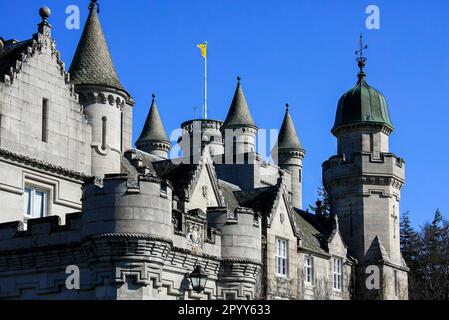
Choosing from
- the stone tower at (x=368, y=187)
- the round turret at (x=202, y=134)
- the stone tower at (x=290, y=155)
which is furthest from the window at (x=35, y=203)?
the stone tower at (x=290, y=155)

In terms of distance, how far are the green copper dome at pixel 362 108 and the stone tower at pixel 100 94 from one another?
23645 millimetres

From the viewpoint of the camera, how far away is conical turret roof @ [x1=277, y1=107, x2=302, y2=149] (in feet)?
268

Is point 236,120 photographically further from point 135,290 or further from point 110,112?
point 135,290

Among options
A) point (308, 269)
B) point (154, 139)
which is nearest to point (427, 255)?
point (154, 139)

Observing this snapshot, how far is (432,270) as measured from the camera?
79.8 m

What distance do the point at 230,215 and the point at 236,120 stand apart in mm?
40797

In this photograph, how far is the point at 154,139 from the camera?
81125 mm

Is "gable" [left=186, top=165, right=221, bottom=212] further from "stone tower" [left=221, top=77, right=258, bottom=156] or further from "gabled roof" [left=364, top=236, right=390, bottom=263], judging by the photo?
"stone tower" [left=221, top=77, right=258, bottom=156]

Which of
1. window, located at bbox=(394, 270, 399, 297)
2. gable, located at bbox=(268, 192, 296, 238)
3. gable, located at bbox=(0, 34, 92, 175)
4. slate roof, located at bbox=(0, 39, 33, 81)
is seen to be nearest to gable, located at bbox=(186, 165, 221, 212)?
gable, located at bbox=(268, 192, 296, 238)

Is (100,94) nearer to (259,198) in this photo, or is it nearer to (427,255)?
(259,198)

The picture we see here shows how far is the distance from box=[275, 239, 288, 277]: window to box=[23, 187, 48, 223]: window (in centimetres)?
1517

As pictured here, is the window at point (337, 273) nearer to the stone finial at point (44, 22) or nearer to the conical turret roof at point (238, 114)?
the conical turret roof at point (238, 114)

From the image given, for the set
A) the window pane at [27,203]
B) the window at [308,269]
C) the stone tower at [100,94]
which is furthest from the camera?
the window at [308,269]

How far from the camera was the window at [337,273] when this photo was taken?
53906 mm
